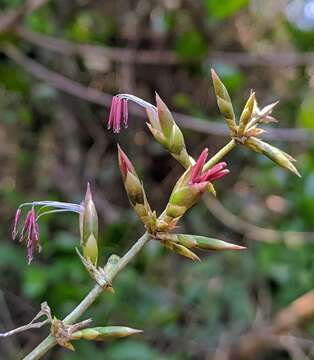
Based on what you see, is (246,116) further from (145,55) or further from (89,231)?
(145,55)

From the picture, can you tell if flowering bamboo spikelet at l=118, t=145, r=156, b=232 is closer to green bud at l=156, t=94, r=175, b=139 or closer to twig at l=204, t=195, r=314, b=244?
green bud at l=156, t=94, r=175, b=139

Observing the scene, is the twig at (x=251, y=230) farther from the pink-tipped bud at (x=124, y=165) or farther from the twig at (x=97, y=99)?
the pink-tipped bud at (x=124, y=165)

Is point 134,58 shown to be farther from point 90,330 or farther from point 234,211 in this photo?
point 90,330

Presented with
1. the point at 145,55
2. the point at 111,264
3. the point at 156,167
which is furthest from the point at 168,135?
the point at 156,167

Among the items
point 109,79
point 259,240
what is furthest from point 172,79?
point 259,240

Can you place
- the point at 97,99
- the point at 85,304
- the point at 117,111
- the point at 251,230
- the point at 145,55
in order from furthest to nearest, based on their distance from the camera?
the point at 251,230 < the point at 145,55 < the point at 97,99 < the point at 117,111 < the point at 85,304

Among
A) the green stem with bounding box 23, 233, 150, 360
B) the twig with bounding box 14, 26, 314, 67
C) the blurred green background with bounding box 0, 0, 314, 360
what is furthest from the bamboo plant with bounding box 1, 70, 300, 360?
the twig with bounding box 14, 26, 314, 67

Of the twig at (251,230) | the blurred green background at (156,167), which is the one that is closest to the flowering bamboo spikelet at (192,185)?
the blurred green background at (156,167)
